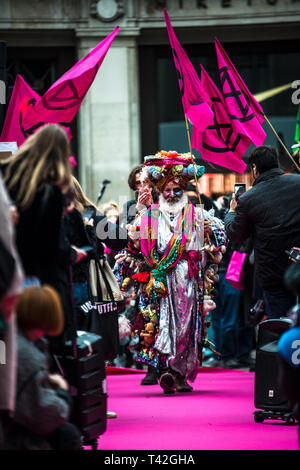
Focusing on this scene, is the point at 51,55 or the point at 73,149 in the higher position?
the point at 51,55

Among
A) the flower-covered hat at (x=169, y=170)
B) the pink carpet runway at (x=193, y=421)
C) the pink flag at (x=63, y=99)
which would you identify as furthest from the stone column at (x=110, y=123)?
the pink flag at (x=63, y=99)

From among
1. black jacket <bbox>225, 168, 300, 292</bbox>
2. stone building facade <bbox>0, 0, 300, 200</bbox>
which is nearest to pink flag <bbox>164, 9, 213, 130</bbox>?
black jacket <bbox>225, 168, 300, 292</bbox>

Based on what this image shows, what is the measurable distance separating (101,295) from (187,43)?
1133 centimetres

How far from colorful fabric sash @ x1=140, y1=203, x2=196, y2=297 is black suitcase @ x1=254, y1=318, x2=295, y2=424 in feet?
6.60

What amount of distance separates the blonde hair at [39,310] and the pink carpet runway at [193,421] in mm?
2095

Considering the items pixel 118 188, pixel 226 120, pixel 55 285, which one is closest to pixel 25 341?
pixel 55 285

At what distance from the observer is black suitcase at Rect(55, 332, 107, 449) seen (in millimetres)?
5922

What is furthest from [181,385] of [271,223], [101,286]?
[101,286]

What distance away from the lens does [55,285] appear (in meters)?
5.73

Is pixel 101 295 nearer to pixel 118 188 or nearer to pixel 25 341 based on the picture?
pixel 25 341

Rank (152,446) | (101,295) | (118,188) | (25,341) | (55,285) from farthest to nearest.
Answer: (118,188) < (101,295) < (152,446) < (55,285) < (25,341)

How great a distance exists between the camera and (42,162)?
5480mm

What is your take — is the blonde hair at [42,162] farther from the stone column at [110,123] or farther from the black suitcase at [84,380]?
the stone column at [110,123]

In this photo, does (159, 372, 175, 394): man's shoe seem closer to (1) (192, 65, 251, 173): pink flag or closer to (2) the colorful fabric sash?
(2) the colorful fabric sash
